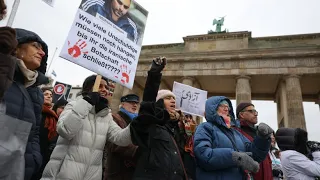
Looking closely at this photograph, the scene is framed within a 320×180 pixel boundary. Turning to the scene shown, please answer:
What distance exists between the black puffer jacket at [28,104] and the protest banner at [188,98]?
14.5ft

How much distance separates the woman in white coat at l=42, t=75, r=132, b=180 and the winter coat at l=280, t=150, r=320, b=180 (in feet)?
8.99

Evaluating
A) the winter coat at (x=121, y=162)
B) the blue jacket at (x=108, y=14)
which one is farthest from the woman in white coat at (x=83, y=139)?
the blue jacket at (x=108, y=14)

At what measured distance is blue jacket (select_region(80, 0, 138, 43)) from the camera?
3.35m

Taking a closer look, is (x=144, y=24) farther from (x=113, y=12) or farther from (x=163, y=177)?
(x=163, y=177)

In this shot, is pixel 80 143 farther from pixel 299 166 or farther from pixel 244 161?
pixel 299 166

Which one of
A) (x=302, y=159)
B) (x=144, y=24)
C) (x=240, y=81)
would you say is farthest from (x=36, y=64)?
(x=240, y=81)

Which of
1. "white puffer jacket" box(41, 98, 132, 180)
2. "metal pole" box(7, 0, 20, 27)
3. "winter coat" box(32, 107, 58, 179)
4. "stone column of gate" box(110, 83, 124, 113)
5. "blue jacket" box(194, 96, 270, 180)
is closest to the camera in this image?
"white puffer jacket" box(41, 98, 132, 180)

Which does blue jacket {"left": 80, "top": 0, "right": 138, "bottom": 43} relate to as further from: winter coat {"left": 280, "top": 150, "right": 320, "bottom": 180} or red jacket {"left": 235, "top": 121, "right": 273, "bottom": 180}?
winter coat {"left": 280, "top": 150, "right": 320, "bottom": 180}

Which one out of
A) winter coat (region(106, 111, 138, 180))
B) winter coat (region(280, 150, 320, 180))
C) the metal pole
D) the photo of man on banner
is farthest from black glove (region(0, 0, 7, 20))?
the metal pole

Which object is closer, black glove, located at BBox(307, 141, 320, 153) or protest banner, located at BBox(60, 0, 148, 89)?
protest banner, located at BBox(60, 0, 148, 89)

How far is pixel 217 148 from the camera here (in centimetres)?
271

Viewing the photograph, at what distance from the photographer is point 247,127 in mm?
3773

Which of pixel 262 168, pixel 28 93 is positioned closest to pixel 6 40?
pixel 28 93

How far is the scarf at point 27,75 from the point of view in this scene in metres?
1.90
